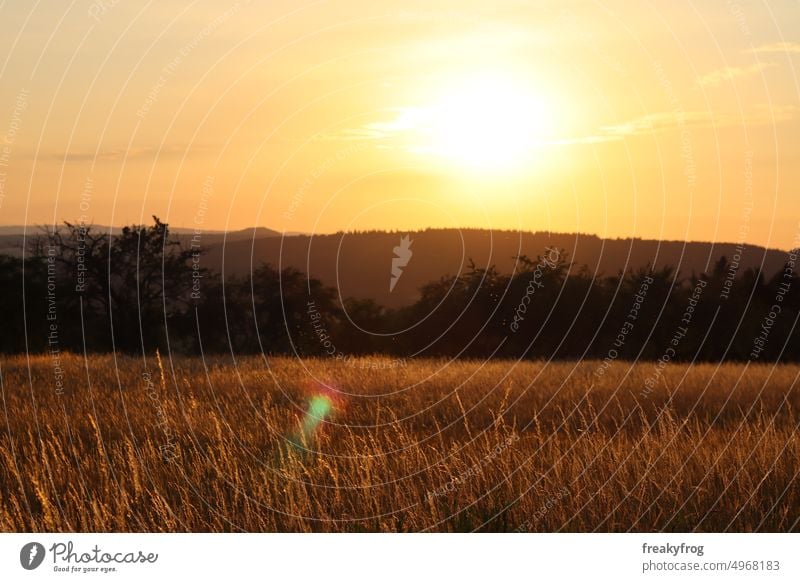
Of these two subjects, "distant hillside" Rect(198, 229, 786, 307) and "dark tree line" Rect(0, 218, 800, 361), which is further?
"dark tree line" Rect(0, 218, 800, 361)

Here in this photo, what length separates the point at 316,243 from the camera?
3192cm

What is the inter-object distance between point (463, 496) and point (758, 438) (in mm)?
3730

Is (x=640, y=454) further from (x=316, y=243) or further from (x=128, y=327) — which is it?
(x=128, y=327)

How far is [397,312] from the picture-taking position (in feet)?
110
